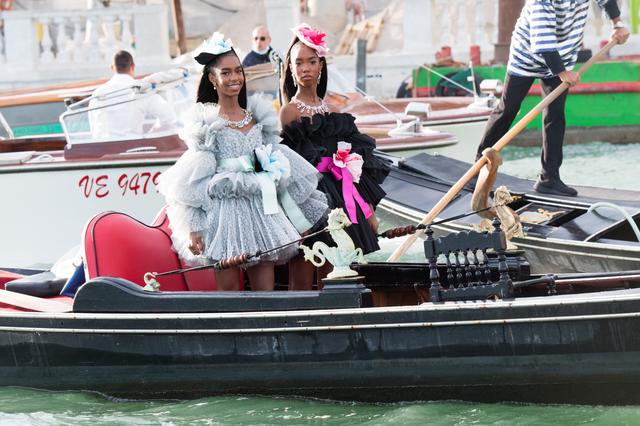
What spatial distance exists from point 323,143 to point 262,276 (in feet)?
1.96

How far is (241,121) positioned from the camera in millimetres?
5359

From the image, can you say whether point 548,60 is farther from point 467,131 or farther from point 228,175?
point 467,131

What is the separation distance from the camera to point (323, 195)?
5523 millimetres

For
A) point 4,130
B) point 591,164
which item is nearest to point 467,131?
point 591,164

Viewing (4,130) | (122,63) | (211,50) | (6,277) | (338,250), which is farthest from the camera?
(4,130)

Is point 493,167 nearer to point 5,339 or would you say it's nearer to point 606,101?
point 5,339

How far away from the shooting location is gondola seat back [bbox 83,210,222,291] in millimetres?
5484

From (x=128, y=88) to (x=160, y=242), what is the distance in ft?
13.2

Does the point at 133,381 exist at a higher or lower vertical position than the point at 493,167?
lower

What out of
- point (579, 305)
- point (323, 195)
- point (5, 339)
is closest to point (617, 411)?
point (579, 305)

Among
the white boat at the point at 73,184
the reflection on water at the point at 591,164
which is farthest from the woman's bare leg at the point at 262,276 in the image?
the reflection on water at the point at 591,164

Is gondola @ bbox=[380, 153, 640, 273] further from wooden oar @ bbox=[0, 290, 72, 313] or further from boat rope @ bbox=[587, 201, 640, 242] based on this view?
wooden oar @ bbox=[0, 290, 72, 313]

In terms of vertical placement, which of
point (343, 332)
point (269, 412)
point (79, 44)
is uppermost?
point (79, 44)

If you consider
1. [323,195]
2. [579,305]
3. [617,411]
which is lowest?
[617,411]
